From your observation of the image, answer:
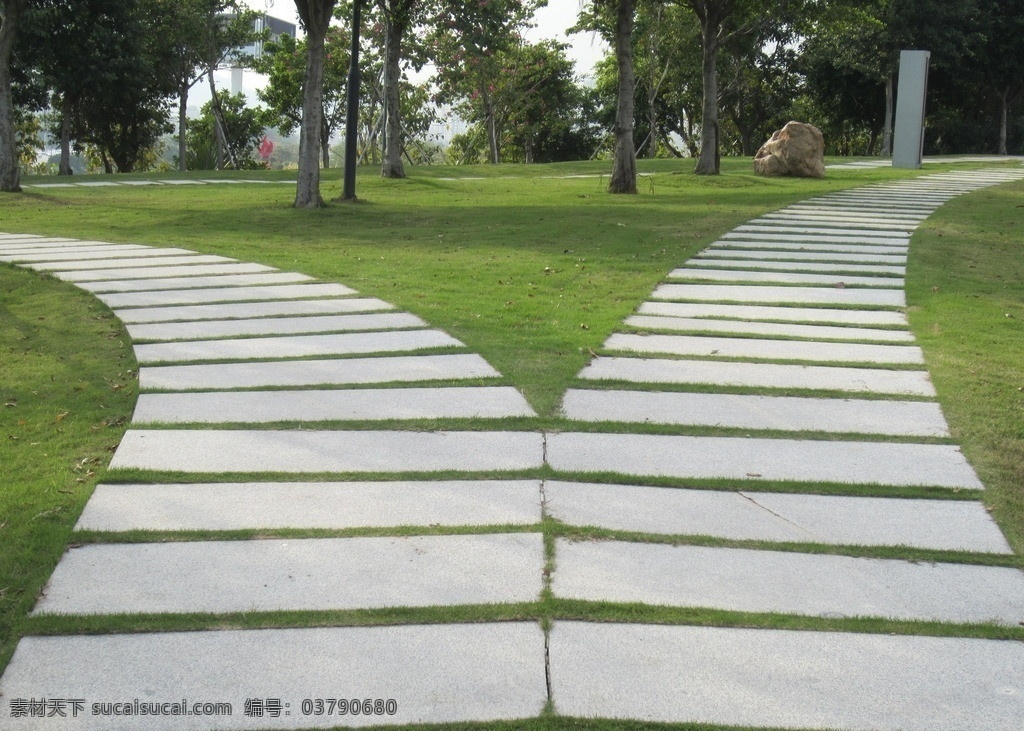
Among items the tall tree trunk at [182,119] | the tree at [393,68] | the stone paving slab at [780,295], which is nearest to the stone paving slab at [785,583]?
the stone paving slab at [780,295]

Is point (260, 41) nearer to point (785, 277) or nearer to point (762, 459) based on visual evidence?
point (785, 277)

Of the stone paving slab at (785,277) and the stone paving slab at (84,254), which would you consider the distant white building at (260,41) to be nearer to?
the stone paving slab at (84,254)

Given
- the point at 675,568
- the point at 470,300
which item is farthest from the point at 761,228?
the point at 675,568

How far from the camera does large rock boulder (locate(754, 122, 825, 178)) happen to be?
1845cm

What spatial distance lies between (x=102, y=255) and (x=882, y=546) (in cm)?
812

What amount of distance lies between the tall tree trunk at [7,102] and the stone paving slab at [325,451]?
42.1 ft

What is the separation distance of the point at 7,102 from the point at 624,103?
9.30 metres

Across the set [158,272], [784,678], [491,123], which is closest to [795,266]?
[158,272]

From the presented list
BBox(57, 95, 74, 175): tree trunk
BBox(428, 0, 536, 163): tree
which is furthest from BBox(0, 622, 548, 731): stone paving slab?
BBox(57, 95, 74, 175): tree trunk

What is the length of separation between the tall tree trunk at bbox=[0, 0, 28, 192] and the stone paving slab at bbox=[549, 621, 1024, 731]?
15.1 m

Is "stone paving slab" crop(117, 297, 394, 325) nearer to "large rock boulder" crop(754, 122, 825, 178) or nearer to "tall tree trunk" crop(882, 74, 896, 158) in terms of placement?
"large rock boulder" crop(754, 122, 825, 178)

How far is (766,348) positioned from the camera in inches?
227

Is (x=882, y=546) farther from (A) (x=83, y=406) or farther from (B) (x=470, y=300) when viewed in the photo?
(B) (x=470, y=300)

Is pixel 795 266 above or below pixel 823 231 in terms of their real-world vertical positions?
below
